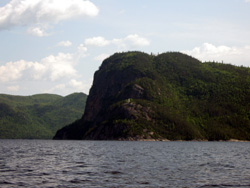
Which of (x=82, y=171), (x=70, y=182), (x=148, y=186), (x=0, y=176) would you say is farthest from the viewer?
(x=82, y=171)

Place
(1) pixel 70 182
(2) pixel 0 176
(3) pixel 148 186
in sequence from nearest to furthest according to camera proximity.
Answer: (3) pixel 148 186 → (1) pixel 70 182 → (2) pixel 0 176

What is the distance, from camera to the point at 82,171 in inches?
2096

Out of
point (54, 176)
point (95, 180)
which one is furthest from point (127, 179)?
point (54, 176)

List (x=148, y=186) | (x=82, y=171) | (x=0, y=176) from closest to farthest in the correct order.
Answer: (x=148, y=186) < (x=0, y=176) < (x=82, y=171)

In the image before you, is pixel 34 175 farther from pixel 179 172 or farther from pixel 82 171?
pixel 179 172

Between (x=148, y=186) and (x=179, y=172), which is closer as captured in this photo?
(x=148, y=186)

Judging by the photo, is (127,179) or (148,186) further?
(127,179)

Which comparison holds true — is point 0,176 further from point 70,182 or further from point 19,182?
point 70,182

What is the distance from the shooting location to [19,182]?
138 feet

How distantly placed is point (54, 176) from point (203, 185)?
825 inches

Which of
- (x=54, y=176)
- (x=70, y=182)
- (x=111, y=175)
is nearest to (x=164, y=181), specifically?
(x=111, y=175)

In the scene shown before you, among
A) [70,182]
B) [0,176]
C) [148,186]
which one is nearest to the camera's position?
[148,186]

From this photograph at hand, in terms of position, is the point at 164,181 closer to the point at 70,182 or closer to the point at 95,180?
the point at 95,180

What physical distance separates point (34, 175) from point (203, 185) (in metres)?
24.1
